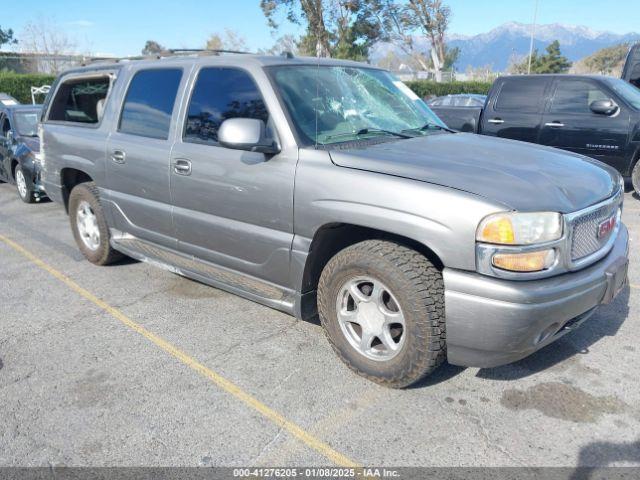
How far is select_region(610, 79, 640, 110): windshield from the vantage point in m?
7.70

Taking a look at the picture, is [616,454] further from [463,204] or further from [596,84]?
[596,84]

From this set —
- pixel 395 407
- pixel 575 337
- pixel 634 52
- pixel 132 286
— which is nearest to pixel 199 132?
pixel 132 286

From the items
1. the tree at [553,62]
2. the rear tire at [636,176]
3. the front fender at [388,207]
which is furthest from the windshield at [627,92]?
the tree at [553,62]

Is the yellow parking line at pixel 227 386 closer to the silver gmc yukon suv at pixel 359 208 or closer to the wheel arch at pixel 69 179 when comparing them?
the silver gmc yukon suv at pixel 359 208

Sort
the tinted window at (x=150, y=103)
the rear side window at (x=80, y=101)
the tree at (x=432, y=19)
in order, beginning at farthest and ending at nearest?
the tree at (x=432, y=19) → the rear side window at (x=80, y=101) → the tinted window at (x=150, y=103)

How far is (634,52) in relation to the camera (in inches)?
442

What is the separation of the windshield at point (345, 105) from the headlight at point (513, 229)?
1175 millimetres

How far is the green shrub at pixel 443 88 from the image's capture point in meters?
29.9

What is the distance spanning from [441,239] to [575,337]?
1646 mm

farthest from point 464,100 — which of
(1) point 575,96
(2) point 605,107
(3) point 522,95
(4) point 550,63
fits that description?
(4) point 550,63

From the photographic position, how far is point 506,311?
8.11 ft

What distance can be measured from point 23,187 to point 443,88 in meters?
26.1

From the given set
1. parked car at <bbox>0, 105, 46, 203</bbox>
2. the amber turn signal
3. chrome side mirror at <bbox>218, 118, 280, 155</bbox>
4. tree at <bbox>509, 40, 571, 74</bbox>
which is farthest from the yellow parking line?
tree at <bbox>509, 40, 571, 74</bbox>

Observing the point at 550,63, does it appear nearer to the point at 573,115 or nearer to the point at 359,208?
the point at 573,115
